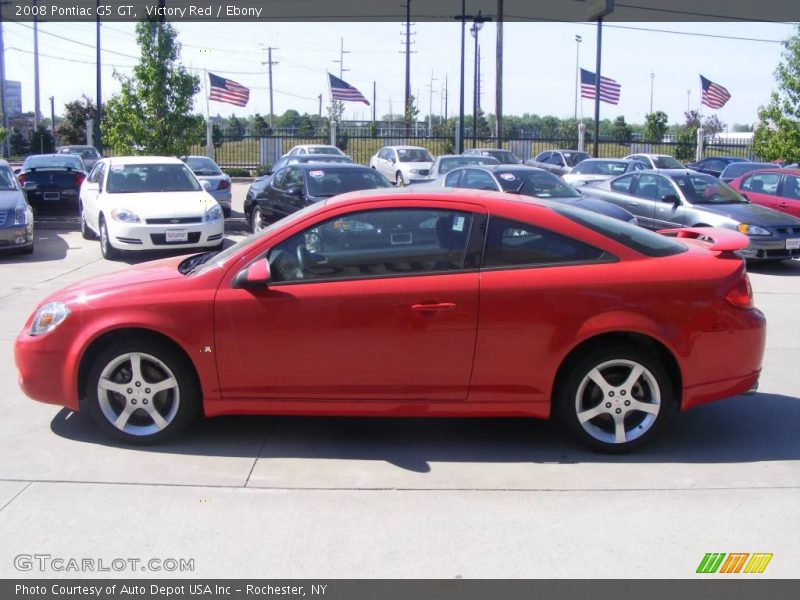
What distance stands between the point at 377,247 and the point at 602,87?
109ft

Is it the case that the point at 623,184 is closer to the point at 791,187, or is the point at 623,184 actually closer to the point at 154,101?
the point at 791,187

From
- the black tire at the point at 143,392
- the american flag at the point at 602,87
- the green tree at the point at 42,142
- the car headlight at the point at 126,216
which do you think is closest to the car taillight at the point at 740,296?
the black tire at the point at 143,392

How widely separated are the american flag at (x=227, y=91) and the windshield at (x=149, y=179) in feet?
59.4

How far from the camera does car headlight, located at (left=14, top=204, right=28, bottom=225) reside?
43.8ft

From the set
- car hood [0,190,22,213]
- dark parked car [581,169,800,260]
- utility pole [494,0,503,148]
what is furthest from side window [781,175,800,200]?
utility pole [494,0,503,148]

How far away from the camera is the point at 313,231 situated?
5.23 metres

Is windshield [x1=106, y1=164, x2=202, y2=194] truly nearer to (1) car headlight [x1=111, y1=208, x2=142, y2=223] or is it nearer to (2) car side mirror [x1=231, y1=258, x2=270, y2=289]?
(1) car headlight [x1=111, y1=208, x2=142, y2=223]

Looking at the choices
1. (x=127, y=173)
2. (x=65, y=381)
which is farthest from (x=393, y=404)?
(x=127, y=173)

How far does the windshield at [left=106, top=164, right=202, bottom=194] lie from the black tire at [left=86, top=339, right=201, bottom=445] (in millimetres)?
9420

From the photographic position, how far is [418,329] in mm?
5039

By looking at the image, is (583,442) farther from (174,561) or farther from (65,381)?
(65,381)

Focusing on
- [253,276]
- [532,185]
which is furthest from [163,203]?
[253,276]

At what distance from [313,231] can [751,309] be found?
282cm
